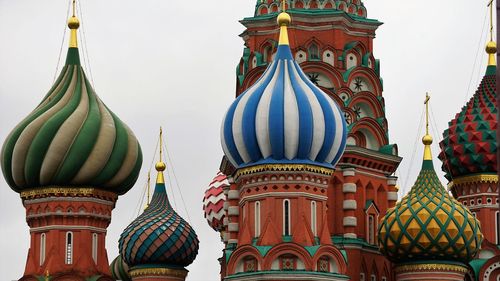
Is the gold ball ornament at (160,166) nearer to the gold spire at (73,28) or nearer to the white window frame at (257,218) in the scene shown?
the gold spire at (73,28)

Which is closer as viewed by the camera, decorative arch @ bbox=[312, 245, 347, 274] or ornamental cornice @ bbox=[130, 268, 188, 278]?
decorative arch @ bbox=[312, 245, 347, 274]

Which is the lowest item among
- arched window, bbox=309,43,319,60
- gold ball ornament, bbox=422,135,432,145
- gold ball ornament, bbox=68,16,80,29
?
gold ball ornament, bbox=422,135,432,145

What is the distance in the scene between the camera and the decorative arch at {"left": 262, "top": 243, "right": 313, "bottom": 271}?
122 ft

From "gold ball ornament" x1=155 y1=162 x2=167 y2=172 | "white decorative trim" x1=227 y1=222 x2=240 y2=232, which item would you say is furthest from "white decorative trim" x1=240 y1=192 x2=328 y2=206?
"gold ball ornament" x1=155 y1=162 x2=167 y2=172

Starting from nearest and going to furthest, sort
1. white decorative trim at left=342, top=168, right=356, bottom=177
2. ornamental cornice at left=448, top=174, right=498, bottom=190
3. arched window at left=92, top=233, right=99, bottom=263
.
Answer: white decorative trim at left=342, top=168, right=356, bottom=177
arched window at left=92, top=233, right=99, bottom=263
ornamental cornice at left=448, top=174, right=498, bottom=190

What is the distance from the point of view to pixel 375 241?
41.4 metres

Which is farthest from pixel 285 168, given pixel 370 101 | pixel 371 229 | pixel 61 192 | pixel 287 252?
pixel 61 192

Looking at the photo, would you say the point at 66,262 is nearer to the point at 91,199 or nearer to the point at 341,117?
the point at 91,199

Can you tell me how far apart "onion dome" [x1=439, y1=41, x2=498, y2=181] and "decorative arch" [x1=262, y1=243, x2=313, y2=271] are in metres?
7.51

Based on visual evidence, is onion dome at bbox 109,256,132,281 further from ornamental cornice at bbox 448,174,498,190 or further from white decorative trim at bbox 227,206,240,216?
ornamental cornice at bbox 448,174,498,190

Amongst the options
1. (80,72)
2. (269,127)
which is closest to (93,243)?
(80,72)

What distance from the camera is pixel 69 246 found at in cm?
4262

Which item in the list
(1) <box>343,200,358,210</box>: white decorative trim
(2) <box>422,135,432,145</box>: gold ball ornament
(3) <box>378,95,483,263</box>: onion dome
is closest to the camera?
(3) <box>378,95,483,263</box>: onion dome

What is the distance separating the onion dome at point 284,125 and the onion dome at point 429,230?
2.17 meters
